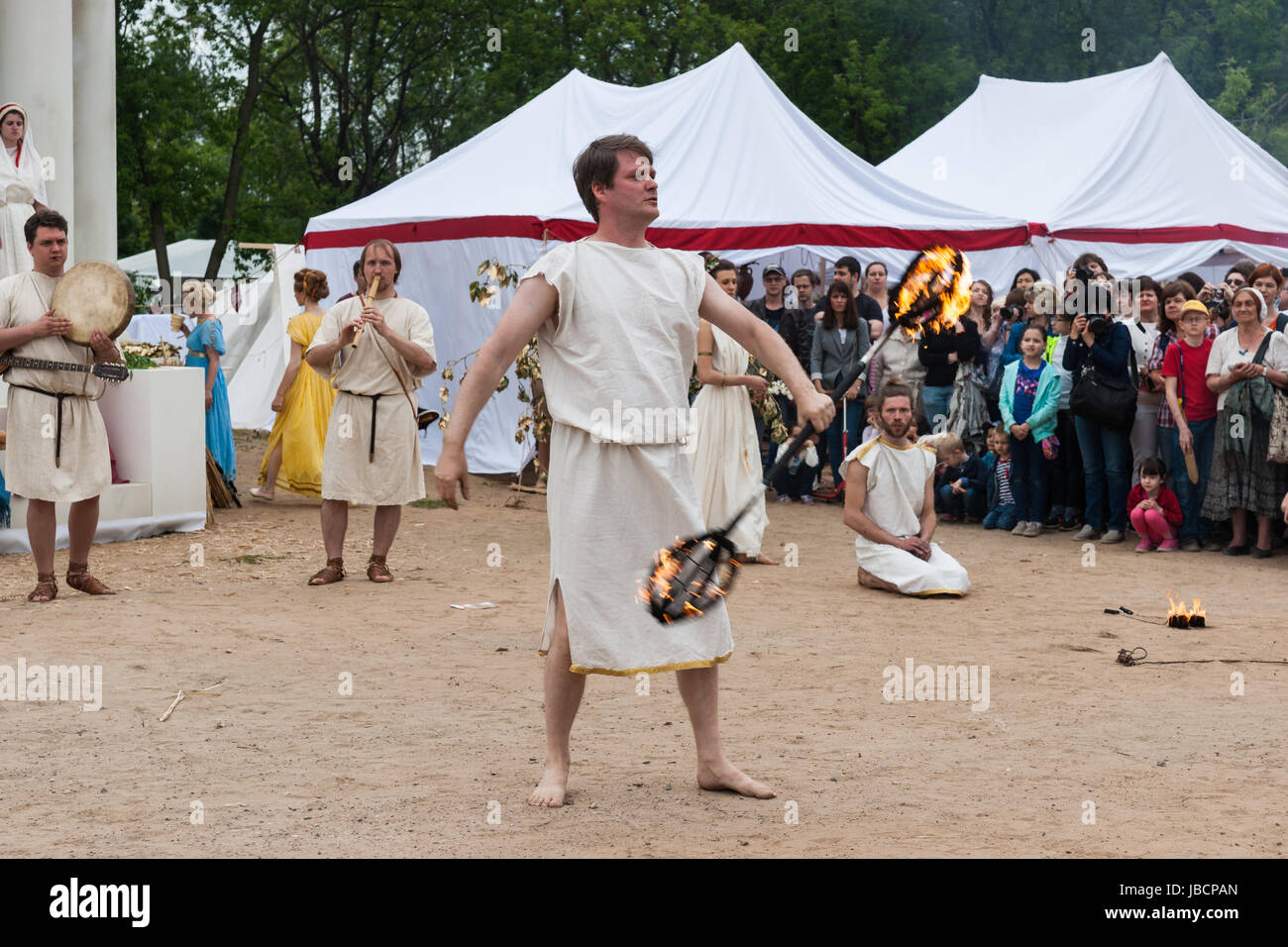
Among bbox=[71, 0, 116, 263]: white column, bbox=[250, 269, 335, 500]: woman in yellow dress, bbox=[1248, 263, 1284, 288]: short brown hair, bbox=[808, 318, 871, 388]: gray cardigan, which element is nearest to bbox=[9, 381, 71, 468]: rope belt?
bbox=[250, 269, 335, 500]: woman in yellow dress

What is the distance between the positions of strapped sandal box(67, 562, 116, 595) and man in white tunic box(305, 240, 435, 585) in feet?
4.23

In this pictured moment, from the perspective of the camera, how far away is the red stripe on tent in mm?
13852

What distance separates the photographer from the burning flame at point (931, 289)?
A: 470 cm

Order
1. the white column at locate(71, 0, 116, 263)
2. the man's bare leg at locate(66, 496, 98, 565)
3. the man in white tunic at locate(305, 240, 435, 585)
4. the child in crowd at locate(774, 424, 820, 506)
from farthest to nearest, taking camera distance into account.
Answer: the child in crowd at locate(774, 424, 820, 506), the white column at locate(71, 0, 116, 263), the man in white tunic at locate(305, 240, 435, 585), the man's bare leg at locate(66, 496, 98, 565)

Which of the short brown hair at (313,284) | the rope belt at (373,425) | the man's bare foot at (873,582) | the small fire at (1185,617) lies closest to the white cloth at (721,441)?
the man's bare foot at (873,582)

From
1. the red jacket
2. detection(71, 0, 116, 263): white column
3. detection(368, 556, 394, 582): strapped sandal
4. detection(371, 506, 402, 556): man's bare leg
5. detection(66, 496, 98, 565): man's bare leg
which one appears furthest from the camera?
detection(71, 0, 116, 263): white column

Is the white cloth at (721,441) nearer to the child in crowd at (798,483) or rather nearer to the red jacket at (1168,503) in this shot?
the red jacket at (1168,503)

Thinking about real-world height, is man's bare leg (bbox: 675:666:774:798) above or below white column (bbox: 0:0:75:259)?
below

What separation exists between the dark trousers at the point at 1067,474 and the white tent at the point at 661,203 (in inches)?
130

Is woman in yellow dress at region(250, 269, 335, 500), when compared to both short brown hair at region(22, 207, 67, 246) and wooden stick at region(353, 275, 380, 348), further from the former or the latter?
short brown hair at region(22, 207, 67, 246)

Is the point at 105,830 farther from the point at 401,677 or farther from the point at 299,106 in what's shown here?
the point at 299,106

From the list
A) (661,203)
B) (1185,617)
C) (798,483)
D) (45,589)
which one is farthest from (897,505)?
(661,203)

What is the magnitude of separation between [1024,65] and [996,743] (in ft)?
125

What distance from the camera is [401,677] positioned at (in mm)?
6332
